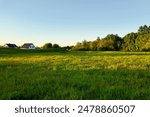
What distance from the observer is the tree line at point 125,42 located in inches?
4875

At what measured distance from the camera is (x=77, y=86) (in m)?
11.0

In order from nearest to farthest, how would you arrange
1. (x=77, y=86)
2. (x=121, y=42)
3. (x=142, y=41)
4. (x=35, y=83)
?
1. (x=77, y=86)
2. (x=35, y=83)
3. (x=142, y=41)
4. (x=121, y=42)

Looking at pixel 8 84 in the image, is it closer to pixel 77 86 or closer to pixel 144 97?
Result: pixel 77 86

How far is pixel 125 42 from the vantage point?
464 feet

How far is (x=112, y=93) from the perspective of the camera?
9.49 meters

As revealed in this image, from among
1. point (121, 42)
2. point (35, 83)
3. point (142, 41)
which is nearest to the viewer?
point (35, 83)

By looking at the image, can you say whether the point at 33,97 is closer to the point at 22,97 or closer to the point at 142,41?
the point at 22,97

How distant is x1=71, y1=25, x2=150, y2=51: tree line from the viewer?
124 metres

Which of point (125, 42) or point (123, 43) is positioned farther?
point (123, 43)

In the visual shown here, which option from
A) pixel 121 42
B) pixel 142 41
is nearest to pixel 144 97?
pixel 142 41

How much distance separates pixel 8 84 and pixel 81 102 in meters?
4.63

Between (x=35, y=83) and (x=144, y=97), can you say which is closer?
(x=144, y=97)

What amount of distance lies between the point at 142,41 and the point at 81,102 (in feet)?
391

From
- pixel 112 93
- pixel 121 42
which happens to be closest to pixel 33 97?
pixel 112 93
